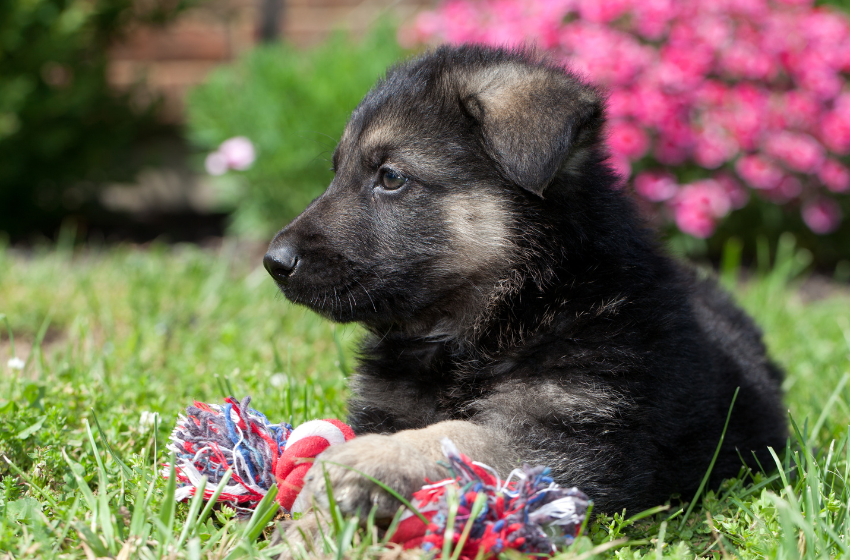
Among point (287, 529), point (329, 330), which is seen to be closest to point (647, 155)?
point (329, 330)

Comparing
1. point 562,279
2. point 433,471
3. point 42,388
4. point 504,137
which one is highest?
point 504,137

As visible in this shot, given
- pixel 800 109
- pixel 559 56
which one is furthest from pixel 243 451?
pixel 800 109

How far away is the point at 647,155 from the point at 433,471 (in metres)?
5.00

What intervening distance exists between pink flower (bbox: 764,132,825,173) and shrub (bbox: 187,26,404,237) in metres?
2.99

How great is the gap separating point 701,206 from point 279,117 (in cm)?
329

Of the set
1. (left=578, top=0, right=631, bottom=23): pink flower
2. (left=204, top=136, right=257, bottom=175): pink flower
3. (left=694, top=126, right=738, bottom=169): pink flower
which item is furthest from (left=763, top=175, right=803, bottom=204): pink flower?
(left=204, top=136, right=257, bottom=175): pink flower

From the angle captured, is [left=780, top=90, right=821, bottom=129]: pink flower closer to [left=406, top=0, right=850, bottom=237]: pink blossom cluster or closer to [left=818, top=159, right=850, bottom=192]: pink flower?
[left=406, top=0, right=850, bottom=237]: pink blossom cluster

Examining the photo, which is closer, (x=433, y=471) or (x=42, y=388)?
(x=433, y=471)

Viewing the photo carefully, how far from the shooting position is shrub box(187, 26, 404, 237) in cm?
567

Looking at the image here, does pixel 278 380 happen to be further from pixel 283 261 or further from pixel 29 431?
pixel 29 431

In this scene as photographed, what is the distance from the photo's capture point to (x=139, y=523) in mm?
1652

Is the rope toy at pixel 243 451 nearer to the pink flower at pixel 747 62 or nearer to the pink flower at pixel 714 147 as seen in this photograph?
the pink flower at pixel 714 147

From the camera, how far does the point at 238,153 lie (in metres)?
5.40

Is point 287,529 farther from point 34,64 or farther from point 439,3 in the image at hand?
point 439,3
